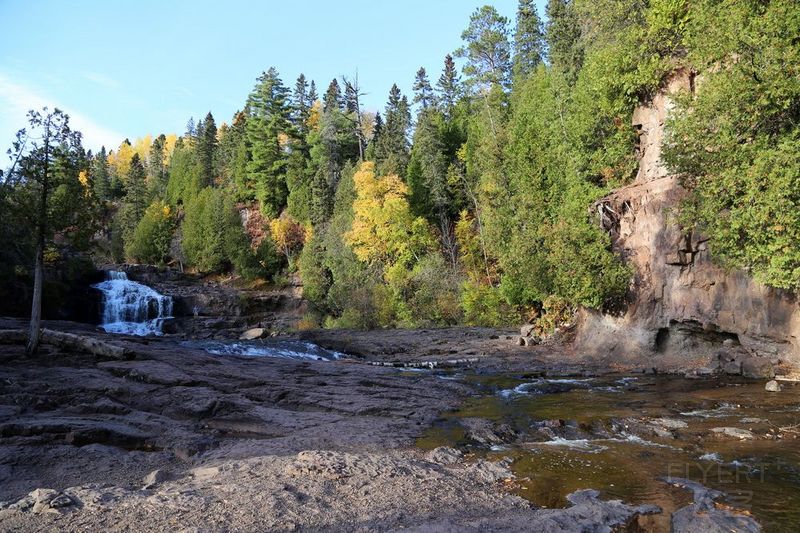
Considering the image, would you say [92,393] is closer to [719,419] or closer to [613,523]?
[613,523]

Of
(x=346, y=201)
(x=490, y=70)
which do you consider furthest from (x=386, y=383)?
(x=346, y=201)

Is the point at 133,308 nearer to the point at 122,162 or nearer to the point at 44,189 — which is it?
the point at 44,189

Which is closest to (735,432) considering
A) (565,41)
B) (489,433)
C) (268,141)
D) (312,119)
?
(489,433)

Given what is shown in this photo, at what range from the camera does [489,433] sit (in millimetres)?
10172

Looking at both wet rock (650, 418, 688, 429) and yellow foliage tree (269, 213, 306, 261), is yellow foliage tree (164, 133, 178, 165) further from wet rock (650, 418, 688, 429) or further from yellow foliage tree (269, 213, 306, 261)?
wet rock (650, 418, 688, 429)

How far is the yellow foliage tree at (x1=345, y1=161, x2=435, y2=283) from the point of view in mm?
41312

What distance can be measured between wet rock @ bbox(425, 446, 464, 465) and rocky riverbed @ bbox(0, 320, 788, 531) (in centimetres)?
4

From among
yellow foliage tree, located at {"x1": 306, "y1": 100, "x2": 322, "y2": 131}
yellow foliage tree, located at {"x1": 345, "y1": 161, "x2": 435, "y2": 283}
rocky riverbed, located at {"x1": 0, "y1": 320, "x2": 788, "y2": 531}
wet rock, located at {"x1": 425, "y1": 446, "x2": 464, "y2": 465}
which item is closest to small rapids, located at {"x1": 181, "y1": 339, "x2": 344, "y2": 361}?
rocky riverbed, located at {"x1": 0, "y1": 320, "x2": 788, "y2": 531}

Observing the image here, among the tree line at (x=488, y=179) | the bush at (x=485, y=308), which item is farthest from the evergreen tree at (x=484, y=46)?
the bush at (x=485, y=308)

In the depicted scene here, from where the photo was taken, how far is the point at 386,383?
644 inches

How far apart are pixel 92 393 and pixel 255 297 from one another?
1431 inches

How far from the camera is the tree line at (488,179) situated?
1526cm

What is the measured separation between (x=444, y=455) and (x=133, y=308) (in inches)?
1550

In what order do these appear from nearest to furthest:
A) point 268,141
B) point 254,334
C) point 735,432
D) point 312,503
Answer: point 312,503
point 735,432
point 254,334
point 268,141
